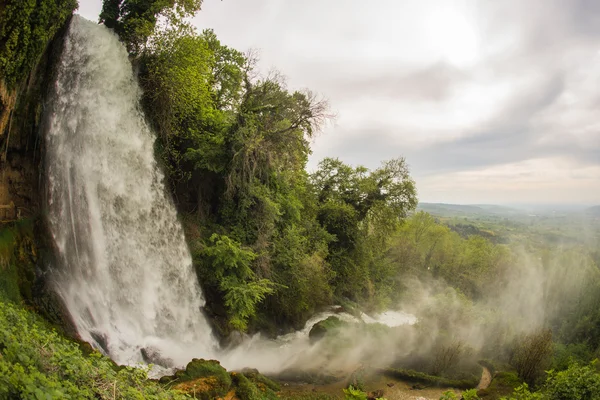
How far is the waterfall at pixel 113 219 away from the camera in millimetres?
9992

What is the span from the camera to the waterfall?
999 centimetres

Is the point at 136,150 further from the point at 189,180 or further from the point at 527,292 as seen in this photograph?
the point at 527,292

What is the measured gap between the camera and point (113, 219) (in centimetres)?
1138

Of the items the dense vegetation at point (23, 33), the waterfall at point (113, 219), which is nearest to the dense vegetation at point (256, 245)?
the dense vegetation at point (23, 33)

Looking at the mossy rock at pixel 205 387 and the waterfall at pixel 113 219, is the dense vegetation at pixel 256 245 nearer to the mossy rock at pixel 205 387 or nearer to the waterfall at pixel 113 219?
the mossy rock at pixel 205 387

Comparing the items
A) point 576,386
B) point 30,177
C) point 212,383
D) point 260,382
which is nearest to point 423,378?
point 576,386

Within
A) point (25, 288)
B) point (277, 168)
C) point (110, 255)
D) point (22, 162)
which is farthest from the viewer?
point (277, 168)

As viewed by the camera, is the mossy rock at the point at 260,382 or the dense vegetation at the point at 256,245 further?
the mossy rock at the point at 260,382

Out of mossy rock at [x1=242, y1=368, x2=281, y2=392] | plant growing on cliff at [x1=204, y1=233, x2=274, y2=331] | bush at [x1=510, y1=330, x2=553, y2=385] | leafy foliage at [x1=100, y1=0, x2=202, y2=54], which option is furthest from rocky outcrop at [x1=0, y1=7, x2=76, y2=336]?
bush at [x1=510, y1=330, x2=553, y2=385]

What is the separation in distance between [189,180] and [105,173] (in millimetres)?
5293

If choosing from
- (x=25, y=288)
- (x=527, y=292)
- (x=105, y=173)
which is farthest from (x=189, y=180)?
(x=527, y=292)

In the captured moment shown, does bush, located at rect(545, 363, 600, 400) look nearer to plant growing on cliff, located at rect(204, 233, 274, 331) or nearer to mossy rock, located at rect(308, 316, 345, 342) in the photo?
mossy rock, located at rect(308, 316, 345, 342)

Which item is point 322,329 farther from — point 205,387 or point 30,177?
point 30,177

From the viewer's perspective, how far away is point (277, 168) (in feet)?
61.8
